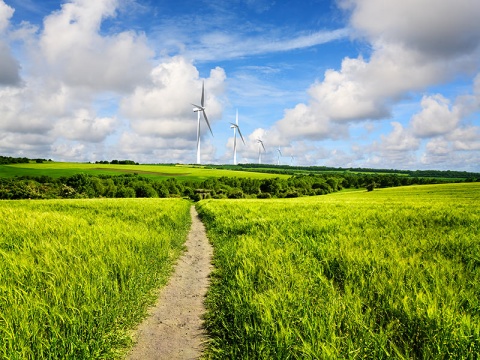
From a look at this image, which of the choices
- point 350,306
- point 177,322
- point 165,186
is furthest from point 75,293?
point 165,186

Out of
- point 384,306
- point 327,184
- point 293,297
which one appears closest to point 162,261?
point 293,297

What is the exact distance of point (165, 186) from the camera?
104m

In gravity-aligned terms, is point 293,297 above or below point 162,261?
above

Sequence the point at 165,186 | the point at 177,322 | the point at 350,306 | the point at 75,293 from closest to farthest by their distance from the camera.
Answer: the point at 350,306 → the point at 75,293 → the point at 177,322 → the point at 165,186

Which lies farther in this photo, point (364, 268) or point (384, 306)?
point (364, 268)

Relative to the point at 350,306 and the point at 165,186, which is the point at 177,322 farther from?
the point at 165,186

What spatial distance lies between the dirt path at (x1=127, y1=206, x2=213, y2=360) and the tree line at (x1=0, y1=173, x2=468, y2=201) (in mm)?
77568

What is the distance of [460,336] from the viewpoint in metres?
3.64

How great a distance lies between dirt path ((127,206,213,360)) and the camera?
509 centimetres

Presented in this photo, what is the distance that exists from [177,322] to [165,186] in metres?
101

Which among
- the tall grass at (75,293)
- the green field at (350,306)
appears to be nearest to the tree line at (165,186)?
the tall grass at (75,293)

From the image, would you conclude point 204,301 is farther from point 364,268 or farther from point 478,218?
point 478,218

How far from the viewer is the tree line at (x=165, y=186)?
275 feet

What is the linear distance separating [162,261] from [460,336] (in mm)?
8666
